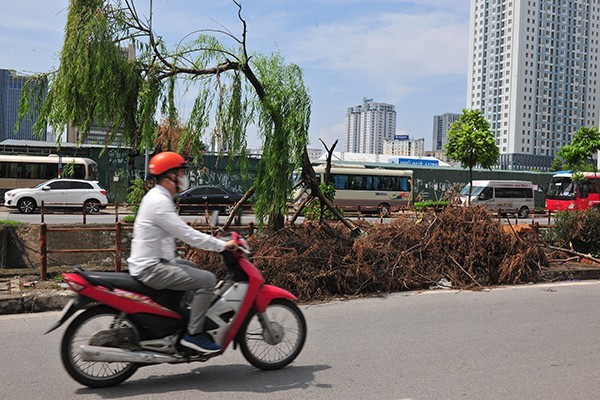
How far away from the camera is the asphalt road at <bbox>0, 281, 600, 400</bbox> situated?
4.69 metres

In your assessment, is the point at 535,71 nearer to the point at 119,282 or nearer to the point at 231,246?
the point at 231,246

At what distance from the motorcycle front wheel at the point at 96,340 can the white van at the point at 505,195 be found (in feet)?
106

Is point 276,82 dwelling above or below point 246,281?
above

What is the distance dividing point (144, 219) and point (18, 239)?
771 centimetres

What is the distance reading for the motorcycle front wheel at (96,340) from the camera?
15.0ft

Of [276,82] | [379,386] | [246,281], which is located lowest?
[379,386]

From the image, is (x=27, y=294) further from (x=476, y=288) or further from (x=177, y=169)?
(x=476, y=288)

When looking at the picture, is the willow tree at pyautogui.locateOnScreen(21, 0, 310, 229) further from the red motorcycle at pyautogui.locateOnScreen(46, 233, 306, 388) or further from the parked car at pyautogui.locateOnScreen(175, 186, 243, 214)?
the parked car at pyautogui.locateOnScreen(175, 186, 243, 214)

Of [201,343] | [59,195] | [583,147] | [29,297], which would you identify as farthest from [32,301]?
[583,147]

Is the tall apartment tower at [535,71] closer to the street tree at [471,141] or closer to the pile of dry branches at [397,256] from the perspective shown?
the street tree at [471,141]

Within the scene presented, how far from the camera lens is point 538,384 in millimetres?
4973

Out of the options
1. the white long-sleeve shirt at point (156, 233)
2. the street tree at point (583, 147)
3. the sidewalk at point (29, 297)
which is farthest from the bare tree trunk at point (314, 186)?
the street tree at point (583, 147)

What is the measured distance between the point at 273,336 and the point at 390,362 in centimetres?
123

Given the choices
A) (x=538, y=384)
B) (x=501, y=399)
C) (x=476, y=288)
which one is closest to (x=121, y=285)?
(x=501, y=399)
